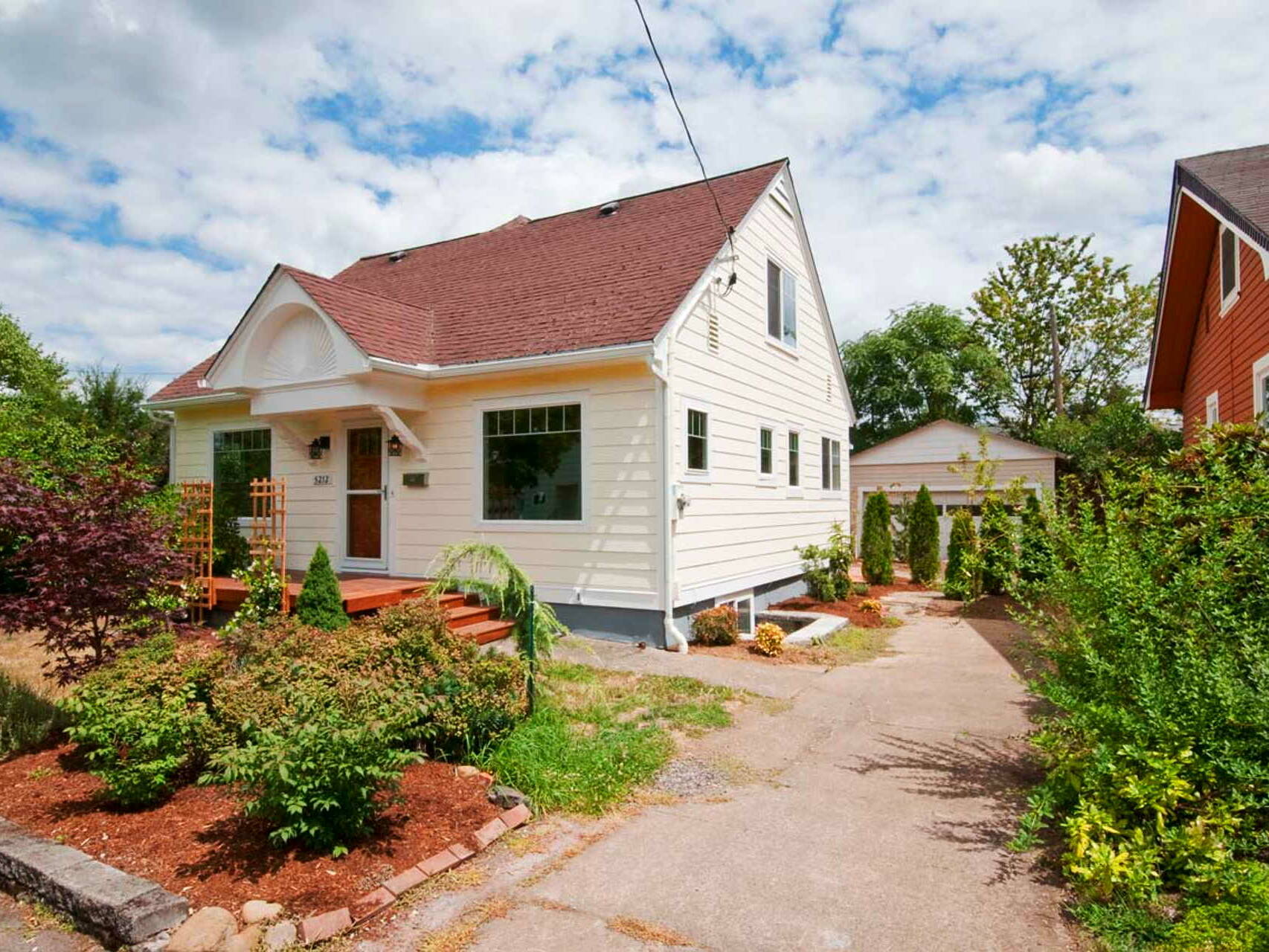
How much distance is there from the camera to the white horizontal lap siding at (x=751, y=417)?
9.60 meters

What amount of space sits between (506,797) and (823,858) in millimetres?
1848

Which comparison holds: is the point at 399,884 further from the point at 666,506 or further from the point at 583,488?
the point at 583,488

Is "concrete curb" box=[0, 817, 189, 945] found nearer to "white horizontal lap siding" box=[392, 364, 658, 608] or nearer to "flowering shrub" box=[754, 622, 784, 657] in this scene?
"white horizontal lap siding" box=[392, 364, 658, 608]

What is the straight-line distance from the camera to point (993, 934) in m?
3.16

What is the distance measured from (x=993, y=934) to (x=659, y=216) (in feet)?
35.2

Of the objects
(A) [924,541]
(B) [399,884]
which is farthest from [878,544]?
(B) [399,884]

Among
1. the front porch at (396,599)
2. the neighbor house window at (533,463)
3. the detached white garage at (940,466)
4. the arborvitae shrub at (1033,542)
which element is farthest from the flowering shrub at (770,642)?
the detached white garage at (940,466)

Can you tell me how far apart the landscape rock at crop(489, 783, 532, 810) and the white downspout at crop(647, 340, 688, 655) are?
440 centimetres

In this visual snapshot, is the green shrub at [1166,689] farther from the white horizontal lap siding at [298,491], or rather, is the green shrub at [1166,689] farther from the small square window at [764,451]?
the white horizontal lap siding at [298,491]

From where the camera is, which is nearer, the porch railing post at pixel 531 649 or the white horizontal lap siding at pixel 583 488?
the porch railing post at pixel 531 649

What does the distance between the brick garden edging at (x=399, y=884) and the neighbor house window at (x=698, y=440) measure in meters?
5.90

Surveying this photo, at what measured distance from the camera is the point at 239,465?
12594 mm

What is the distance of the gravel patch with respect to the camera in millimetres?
4820

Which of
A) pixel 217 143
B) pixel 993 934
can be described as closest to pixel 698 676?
pixel 993 934
